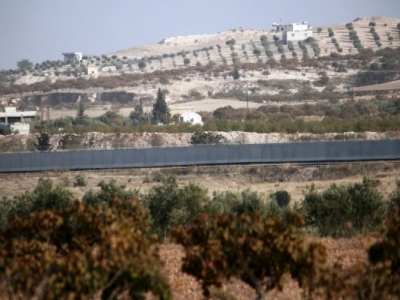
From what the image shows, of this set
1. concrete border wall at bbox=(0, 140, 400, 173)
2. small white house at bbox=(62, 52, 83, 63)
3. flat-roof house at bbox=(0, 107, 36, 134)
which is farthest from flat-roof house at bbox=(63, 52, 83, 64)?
concrete border wall at bbox=(0, 140, 400, 173)

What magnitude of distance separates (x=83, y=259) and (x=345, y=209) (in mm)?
16216

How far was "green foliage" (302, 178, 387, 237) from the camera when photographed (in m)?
28.2

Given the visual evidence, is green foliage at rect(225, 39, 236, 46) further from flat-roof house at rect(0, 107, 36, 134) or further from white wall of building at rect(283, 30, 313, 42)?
flat-roof house at rect(0, 107, 36, 134)

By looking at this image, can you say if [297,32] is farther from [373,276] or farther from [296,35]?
[373,276]

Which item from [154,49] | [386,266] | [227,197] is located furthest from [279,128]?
[154,49]

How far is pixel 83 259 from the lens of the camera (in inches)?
532

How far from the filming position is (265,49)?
144750 millimetres

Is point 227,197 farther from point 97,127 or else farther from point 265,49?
point 265,49

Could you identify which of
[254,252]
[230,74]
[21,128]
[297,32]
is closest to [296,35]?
[297,32]

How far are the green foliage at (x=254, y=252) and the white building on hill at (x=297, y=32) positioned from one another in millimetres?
133511

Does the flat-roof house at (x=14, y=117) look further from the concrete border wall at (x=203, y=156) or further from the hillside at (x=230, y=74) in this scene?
the concrete border wall at (x=203, y=156)

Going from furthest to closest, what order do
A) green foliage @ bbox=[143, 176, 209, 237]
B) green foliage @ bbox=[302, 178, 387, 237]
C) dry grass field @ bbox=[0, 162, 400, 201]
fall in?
dry grass field @ bbox=[0, 162, 400, 201], green foliage @ bbox=[143, 176, 209, 237], green foliage @ bbox=[302, 178, 387, 237]

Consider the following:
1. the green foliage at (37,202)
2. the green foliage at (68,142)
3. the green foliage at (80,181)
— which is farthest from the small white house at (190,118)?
the green foliage at (37,202)

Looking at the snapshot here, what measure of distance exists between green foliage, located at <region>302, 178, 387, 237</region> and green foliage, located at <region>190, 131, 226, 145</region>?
95.0 ft
